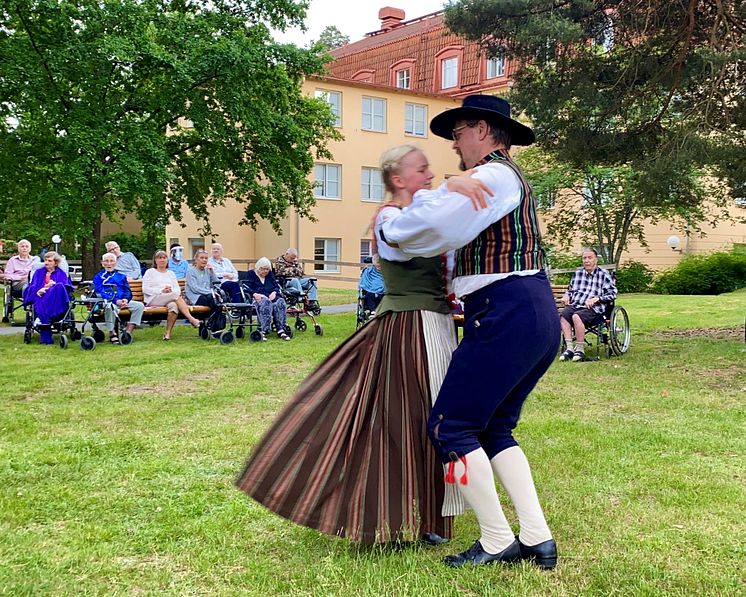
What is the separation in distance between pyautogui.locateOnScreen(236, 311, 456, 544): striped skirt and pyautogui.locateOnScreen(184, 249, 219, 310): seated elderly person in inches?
402

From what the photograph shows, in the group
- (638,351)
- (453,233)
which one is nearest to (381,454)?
(453,233)

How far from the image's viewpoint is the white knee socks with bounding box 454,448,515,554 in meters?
3.31

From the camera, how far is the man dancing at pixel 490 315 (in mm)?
3123

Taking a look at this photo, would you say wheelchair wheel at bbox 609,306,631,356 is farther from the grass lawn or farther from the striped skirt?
the striped skirt

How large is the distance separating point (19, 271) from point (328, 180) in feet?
66.2

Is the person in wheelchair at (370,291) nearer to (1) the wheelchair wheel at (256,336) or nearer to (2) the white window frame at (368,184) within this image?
(1) the wheelchair wheel at (256,336)

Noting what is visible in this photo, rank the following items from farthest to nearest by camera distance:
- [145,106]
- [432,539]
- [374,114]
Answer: [374,114]
[145,106]
[432,539]

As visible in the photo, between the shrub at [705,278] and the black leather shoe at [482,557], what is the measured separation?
25706 millimetres

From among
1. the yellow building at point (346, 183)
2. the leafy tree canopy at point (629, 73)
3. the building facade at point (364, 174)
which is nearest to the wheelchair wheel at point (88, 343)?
the leafy tree canopy at point (629, 73)

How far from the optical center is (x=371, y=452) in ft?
11.6

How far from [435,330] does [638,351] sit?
873cm

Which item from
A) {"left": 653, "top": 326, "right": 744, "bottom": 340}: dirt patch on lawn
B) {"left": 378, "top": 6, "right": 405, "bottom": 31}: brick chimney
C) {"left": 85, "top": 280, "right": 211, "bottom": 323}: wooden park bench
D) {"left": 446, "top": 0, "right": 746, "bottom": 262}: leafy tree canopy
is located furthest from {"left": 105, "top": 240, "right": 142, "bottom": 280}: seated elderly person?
{"left": 378, "top": 6, "right": 405, "bottom": 31}: brick chimney

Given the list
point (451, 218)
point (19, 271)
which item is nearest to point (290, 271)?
point (19, 271)

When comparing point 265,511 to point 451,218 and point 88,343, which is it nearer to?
point 451,218
